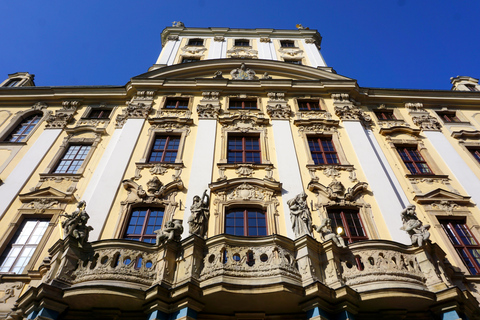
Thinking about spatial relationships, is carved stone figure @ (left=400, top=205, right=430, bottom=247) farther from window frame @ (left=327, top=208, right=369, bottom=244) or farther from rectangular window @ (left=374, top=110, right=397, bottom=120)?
rectangular window @ (left=374, top=110, right=397, bottom=120)

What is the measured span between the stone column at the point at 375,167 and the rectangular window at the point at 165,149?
331 inches

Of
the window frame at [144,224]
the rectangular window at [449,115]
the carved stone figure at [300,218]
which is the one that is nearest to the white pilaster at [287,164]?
the carved stone figure at [300,218]

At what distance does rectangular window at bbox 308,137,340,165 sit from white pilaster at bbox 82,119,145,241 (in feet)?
27.5

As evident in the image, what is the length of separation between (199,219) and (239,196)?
2727 millimetres

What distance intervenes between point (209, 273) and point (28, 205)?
8566 millimetres

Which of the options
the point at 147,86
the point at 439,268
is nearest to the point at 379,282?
the point at 439,268

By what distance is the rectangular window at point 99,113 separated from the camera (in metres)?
18.9

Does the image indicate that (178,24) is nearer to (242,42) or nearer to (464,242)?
(242,42)

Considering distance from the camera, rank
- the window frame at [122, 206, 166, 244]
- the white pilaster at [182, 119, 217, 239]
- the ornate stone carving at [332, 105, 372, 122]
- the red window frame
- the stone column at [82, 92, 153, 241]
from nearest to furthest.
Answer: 1. the window frame at [122, 206, 166, 244]
2. the stone column at [82, 92, 153, 241]
3. the white pilaster at [182, 119, 217, 239]
4. the red window frame
5. the ornate stone carving at [332, 105, 372, 122]

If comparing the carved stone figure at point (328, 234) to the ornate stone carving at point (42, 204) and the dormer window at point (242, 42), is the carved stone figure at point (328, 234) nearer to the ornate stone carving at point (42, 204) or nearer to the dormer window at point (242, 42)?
the ornate stone carving at point (42, 204)

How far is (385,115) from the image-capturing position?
19922mm

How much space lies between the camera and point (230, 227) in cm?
1259

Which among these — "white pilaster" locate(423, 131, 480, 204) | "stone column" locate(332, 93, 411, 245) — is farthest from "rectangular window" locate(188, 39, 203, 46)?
"white pilaster" locate(423, 131, 480, 204)

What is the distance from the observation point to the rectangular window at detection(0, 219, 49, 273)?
11727mm
